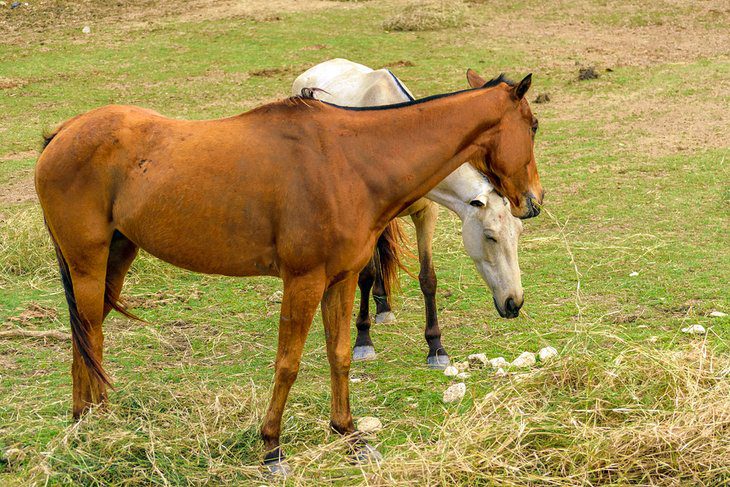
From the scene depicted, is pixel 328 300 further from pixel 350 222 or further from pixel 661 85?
pixel 661 85

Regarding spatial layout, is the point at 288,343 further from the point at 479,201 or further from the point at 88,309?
the point at 479,201

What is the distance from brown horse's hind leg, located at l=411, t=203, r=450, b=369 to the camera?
19.5ft

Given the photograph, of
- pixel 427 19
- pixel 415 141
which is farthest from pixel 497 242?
pixel 427 19

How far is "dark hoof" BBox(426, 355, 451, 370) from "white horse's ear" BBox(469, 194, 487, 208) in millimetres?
1036

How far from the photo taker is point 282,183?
4.23 metres

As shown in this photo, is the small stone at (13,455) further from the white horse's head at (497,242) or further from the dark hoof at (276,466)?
the white horse's head at (497,242)

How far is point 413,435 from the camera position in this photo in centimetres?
479

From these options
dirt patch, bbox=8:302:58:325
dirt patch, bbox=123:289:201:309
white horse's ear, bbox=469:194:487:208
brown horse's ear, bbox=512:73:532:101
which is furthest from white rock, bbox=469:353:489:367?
dirt patch, bbox=8:302:58:325

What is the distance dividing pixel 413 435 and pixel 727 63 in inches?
425

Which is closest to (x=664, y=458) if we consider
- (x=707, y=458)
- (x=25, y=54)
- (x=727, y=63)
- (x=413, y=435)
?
(x=707, y=458)

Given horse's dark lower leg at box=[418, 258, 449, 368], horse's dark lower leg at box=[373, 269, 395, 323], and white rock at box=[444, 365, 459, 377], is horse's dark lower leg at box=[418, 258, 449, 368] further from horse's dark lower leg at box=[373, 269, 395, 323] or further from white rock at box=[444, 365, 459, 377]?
horse's dark lower leg at box=[373, 269, 395, 323]

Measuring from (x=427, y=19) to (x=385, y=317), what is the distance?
10403 mm

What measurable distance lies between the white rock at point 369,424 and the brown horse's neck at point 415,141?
45.1 inches

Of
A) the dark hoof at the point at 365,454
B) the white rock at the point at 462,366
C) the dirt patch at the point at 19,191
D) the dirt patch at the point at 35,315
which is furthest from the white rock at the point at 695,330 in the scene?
the dirt patch at the point at 19,191
